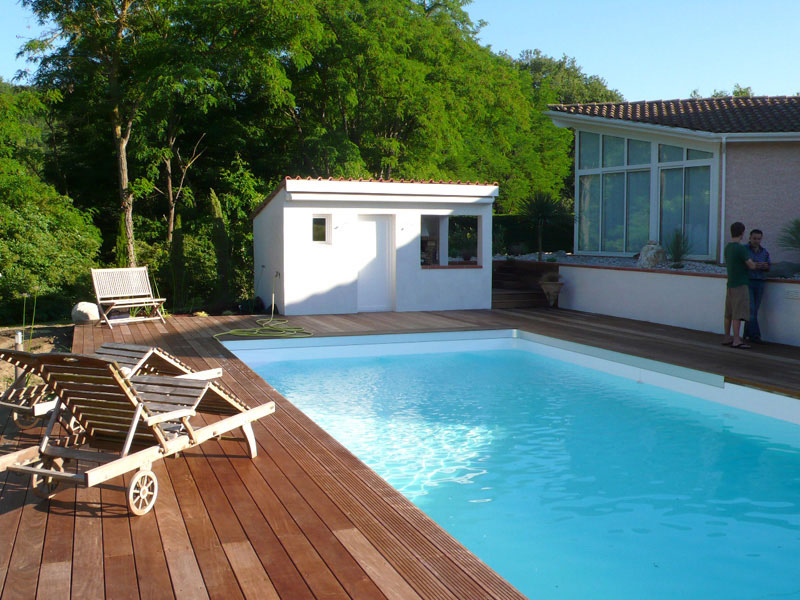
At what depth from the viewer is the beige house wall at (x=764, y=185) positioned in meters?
13.9

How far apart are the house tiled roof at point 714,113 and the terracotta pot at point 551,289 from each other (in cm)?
373

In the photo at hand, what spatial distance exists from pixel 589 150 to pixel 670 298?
601 centimetres

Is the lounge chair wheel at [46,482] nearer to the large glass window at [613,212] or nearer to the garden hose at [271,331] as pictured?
the garden hose at [271,331]

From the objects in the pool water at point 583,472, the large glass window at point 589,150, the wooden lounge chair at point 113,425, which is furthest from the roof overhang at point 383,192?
the wooden lounge chair at point 113,425

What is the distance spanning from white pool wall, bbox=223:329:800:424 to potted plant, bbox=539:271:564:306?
3.43 meters

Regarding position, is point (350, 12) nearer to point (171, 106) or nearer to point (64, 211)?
point (171, 106)

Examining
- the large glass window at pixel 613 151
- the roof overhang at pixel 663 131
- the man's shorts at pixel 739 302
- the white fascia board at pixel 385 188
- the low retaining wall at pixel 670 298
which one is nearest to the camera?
the man's shorts at pixel 739 302

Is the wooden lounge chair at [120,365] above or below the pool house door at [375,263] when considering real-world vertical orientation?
below

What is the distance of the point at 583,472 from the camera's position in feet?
20.2

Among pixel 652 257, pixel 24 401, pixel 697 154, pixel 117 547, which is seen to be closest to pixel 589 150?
pixel 697 154

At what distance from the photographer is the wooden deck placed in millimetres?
3227

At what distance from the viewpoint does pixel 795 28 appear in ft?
124

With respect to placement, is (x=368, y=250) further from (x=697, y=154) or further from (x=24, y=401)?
(x=24, y=401)

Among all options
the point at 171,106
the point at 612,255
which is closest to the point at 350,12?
the point at 171,106
